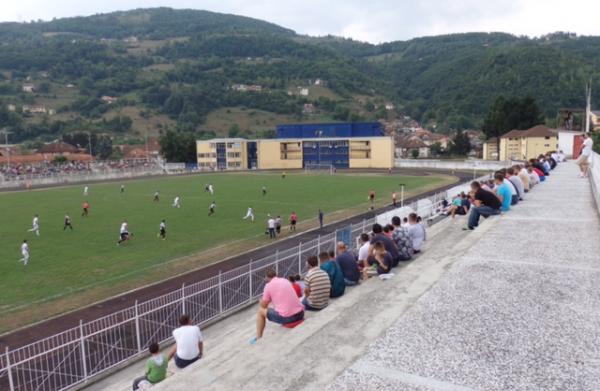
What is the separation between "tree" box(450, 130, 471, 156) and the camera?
9694cm

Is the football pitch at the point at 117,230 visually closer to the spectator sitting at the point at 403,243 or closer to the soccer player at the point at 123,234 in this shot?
the soccer player at the point at 123,234

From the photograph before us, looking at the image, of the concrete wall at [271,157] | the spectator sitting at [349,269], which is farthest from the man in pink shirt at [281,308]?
the concrete wall at [271,157]

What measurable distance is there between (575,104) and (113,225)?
474ft

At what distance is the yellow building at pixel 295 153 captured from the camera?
86.6 m

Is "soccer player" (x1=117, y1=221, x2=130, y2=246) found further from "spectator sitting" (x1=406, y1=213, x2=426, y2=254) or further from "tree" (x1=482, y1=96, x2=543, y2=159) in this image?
"tree" (x1=482, y1=96, x2=543, y2=159)

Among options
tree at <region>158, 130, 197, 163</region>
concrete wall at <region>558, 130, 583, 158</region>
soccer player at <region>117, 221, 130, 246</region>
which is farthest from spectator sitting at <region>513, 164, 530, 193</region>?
→ tree at <region>158, 130, 197, 163</region>

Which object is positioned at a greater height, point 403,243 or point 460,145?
point 460,145

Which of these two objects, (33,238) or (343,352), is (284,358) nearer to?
(343,352)

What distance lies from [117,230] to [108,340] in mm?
17442

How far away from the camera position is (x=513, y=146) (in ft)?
246

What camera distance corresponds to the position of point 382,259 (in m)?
9.10

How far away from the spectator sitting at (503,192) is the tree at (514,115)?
7649 cm

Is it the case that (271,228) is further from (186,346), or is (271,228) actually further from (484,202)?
(186,346)

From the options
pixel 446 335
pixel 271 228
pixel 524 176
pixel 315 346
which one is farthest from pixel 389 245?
pixel 271 228
